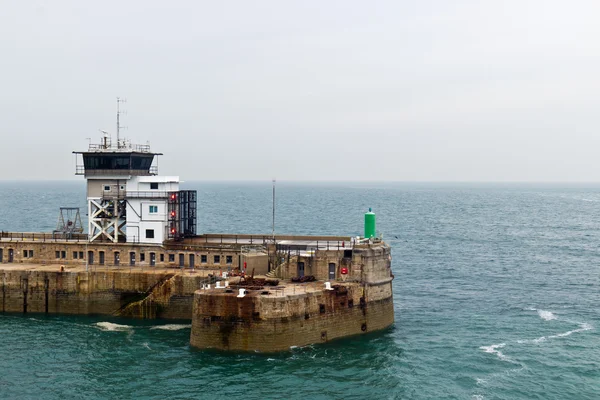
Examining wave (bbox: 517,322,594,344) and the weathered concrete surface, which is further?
the weathered concrete surface

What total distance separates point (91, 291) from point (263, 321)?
21746 millimetres

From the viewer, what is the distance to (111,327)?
57438 millimetres

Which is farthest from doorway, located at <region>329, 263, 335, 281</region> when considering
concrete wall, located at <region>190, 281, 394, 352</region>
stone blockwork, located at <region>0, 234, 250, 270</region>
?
stone blockwork, located at <region>0, 234, 250, 270</region>

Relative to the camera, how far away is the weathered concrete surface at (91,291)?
59.6 meters

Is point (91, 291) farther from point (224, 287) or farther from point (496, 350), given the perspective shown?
Result: point (496, 350)

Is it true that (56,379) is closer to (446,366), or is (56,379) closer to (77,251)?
(77,251)

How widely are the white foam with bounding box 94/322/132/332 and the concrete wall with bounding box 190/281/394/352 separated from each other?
9.37 metres

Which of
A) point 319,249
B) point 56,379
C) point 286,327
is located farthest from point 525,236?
point 56,379

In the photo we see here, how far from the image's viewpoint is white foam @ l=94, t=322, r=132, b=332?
5678 cm

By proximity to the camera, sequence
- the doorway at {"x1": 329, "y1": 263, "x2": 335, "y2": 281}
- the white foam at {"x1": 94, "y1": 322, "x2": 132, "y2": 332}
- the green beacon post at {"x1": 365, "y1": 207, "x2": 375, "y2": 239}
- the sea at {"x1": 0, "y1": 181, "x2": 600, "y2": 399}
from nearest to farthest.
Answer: the sea at {"x1": 0, "y1": 181, "x2": 600, "y2": 399} < the doorway at {"x1": 329, "y1": 263, "x2": 335, "y2": 281} < the white foam at {"x1": 94, "y1": 322, "x2": 132, "y2": 332} < the green beacon post at {"x1": 365, "y1": 207, "x2": 375, "y2": 239}

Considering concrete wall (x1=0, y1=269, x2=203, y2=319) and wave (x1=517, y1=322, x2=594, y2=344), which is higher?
concrete wall (x1=0, y1=269, x2=203, y2=319)

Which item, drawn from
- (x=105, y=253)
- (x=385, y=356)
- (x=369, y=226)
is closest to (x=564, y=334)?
(x=385, y=356)

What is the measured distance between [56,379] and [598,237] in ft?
371

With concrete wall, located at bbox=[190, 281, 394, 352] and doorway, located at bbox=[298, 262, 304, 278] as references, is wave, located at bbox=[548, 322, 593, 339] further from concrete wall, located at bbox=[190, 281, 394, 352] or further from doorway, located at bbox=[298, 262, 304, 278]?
doorway, located at bbox=[298, 262, 304, 278]
